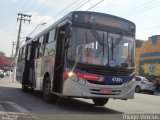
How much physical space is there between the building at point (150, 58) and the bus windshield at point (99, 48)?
2624cm

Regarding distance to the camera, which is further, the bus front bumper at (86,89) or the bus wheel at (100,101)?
the bus wheel at (100,101)

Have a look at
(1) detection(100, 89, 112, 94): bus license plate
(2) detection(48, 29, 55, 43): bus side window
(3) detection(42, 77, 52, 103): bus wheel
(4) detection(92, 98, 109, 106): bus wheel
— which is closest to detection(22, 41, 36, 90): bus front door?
(3) detection(42, 77, 52, 103): bus wheel

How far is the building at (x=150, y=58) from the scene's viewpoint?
39.2 meters

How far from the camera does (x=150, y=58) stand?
4059 cm

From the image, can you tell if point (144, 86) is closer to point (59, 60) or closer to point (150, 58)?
point (150, 58)

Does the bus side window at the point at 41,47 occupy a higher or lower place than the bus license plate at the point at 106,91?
higher

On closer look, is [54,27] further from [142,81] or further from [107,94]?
[142,81]

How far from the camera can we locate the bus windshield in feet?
40.9

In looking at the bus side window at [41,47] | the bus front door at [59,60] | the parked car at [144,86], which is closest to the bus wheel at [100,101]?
the bus front door at [59,60]

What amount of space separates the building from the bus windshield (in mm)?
26239

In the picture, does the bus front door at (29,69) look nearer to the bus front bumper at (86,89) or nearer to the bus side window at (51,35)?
the bus side window at (51,35)

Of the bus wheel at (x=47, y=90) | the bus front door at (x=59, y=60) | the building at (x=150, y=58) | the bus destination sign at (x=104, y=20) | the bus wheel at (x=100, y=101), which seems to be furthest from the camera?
the building at (x=150, y=58)

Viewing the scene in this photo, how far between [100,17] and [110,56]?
1.51 m

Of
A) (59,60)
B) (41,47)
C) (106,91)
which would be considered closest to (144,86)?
(41,47)
